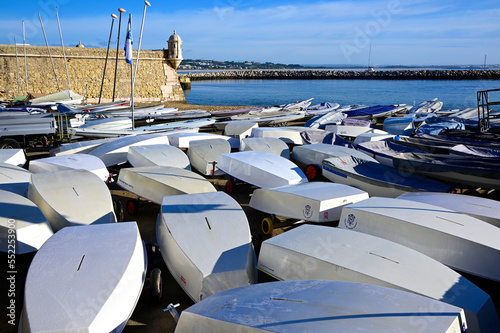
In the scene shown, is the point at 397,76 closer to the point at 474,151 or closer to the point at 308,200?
the point at 474,151

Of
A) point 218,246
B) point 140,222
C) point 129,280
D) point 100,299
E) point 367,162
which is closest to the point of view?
point 100,299

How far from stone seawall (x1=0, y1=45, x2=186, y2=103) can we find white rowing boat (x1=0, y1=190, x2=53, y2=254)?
22.4 m

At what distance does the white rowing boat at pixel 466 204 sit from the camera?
5.50 metres

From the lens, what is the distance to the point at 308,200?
6.00m

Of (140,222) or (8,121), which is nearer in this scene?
(140,222)

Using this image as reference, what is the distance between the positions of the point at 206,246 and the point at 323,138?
24.9 feet

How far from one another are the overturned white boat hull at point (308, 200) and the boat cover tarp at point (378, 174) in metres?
1.16

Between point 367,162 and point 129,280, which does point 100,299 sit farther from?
point 367,162

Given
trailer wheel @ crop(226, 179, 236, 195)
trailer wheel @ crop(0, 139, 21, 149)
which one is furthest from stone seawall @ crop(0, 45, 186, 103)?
trailer wheel @ crop(226, 179, 236, 195)

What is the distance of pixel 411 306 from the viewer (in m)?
3.03

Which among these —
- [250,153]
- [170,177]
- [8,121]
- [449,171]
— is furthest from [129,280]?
[8,121]

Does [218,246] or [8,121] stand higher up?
[8,121]

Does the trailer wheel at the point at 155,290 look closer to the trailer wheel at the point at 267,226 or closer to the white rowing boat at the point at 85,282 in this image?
the white rowing boat at the point at 85,282

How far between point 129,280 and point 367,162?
608cm
